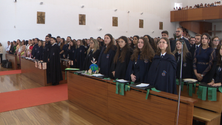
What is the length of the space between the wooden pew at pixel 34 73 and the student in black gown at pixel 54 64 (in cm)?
28

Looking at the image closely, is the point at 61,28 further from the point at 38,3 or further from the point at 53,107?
the point at 53,107

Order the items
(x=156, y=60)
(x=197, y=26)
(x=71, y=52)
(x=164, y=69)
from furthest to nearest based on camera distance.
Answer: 1. (x=197, y=26)
2. (x=71, y=52)
3. (x=156, y=60)
4. (x=164, y=69)

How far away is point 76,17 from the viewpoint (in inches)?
637

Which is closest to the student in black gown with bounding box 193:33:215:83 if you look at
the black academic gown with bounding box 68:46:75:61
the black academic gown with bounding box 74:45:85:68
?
the black academic gown with bounding box 74:45:85:68

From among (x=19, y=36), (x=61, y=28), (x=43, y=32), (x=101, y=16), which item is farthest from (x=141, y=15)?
(x=19, y=36)

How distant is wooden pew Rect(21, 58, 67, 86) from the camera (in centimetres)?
770

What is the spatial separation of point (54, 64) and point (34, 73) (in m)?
1.43

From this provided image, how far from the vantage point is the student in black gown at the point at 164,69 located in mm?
3617

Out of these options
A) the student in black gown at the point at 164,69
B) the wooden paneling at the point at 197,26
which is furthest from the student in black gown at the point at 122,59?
the wooden paneling at the point at 197,26

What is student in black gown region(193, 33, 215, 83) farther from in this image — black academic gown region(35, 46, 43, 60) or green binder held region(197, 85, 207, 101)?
black academic gown region(35, 46, 43, 60)

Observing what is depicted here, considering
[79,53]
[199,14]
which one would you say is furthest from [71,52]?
[199,14]

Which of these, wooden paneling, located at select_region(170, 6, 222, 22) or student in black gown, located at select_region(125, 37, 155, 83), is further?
wooden paneling, located at select_region(170, 6, 222, 22)

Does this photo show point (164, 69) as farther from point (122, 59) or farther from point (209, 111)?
point (122, 59)

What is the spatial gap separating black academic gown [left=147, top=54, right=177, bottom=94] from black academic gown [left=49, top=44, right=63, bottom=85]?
508 centimetres
